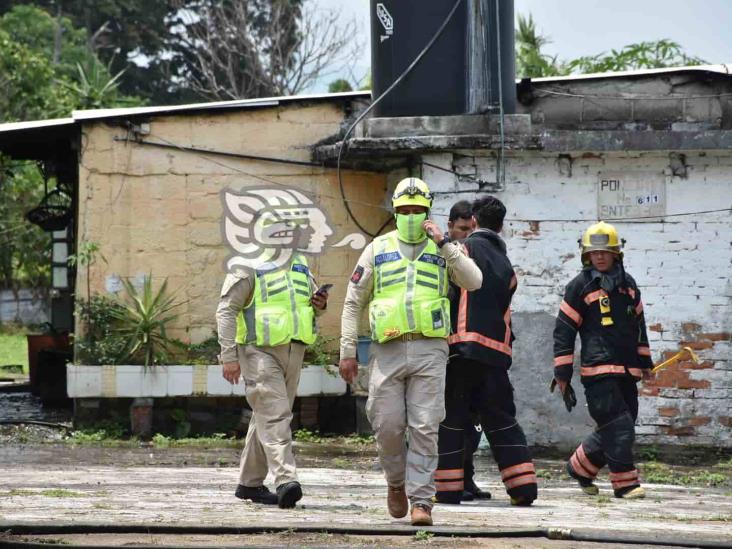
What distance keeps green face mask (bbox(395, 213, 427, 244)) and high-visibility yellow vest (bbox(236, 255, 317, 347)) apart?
104 cm

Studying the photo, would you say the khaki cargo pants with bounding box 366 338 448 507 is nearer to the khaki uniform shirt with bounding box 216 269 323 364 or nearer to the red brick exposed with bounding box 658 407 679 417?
the khaki uniform shirt with bounding box 216 269 323 364

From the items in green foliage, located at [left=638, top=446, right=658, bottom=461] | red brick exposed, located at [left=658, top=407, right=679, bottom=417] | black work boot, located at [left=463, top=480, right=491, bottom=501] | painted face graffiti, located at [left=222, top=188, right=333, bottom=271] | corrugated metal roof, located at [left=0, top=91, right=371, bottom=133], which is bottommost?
green foliage, located at [left=638, top=446, right=658, bottom=461]

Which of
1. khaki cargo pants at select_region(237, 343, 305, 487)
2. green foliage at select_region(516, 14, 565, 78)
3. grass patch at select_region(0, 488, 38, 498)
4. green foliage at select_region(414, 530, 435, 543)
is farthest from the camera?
green foliage at select_region(516, 14, 565, 78)

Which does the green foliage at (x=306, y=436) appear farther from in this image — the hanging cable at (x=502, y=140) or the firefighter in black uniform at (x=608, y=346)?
the firefighter in black uniform at (x=608, y=346)

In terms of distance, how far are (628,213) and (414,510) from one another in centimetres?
569

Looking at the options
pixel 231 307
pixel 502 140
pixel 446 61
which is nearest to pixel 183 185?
pixel 446 61

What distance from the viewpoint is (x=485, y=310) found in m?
8.75

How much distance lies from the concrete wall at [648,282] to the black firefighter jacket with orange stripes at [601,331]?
9.08 feet

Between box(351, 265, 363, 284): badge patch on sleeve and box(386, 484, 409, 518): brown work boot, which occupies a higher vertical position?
box(351, 265, 363, 284): badge patch on sleeve

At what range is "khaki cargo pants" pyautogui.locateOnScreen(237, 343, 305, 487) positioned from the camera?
8.48m

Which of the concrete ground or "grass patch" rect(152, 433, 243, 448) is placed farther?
"grass patch" rect(152, 433, 243, 448)

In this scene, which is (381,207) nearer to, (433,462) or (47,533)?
(433,462)

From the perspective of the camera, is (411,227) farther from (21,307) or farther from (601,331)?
(21,307)

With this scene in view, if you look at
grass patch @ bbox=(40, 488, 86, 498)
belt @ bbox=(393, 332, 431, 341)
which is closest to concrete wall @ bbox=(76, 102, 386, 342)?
grass patch @ bbox=(40, 488, 86, 498)
